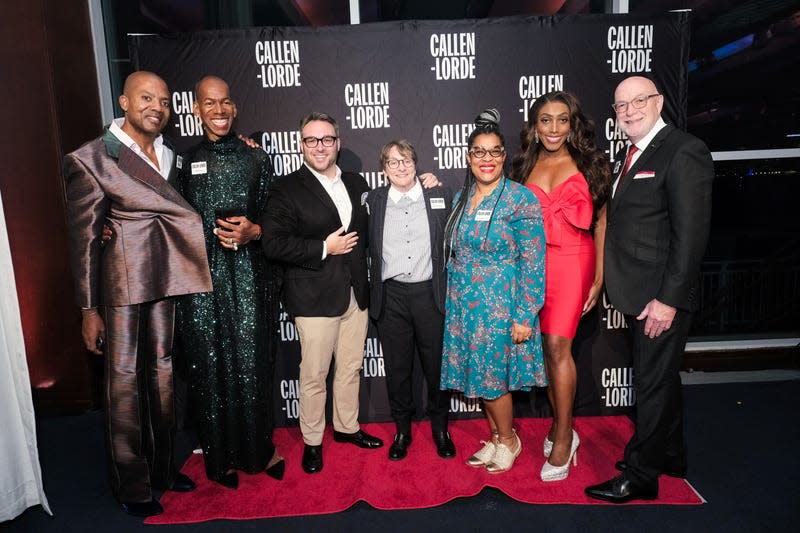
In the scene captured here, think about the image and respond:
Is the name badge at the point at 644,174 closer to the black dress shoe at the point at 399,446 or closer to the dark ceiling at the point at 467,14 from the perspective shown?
the dark ceiling at the point at 467,14

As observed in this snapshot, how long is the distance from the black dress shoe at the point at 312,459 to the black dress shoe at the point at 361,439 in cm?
27

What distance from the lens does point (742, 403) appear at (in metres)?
3.52

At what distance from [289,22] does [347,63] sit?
126 cm

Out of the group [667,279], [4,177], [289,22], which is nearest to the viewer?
[667,279]

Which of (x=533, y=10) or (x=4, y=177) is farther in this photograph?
(x=533, y=10)

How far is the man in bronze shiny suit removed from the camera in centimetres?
223

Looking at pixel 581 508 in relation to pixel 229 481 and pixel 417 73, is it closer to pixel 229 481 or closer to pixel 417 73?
pixel 229 481

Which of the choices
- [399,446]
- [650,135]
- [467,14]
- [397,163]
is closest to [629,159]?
[650,135]

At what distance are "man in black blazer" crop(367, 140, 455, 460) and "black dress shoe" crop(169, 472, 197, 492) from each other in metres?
1.27

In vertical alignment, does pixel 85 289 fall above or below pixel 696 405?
above

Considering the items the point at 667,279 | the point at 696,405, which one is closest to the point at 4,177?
the point at 667,279

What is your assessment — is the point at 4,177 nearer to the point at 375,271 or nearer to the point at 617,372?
the point at 375,271

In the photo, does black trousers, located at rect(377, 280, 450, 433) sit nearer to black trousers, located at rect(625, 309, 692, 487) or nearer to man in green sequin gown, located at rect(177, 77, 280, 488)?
man in green sequin gown, located at rect(177, 77, 280, 488)

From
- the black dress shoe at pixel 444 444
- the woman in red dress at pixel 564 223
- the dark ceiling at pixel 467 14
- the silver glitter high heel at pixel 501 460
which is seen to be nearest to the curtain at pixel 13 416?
the black dress shoe at pixel 444 444
